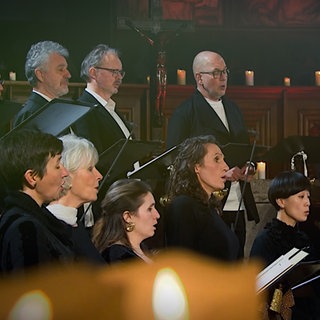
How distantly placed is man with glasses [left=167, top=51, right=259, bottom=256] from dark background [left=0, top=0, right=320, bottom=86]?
91.5 inches

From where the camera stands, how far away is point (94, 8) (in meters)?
8.25

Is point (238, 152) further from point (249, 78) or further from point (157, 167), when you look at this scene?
point (249, 78)

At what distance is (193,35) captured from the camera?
852 cm

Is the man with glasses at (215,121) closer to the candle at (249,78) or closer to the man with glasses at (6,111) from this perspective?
the man with glasses at (6,111)

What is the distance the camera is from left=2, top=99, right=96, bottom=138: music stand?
354 centimetres

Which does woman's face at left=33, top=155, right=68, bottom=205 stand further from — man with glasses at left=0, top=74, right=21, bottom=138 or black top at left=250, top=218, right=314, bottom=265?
black top at left=250, top=218, right=314, bottom=265

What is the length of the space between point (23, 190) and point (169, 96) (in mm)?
4666

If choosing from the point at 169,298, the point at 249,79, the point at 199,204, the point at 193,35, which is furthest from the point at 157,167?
the point at 193,35

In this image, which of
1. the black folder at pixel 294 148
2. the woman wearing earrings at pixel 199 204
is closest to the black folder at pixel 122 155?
the woman wearing earrings at pixel 199 204

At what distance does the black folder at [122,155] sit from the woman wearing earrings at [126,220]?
1.16 feet

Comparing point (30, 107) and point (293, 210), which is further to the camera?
point (293, 210)

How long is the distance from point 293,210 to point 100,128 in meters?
1.20

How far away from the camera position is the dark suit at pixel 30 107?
14.0ft

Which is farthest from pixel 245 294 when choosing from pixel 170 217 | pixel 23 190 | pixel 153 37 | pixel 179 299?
pixel 153 37
